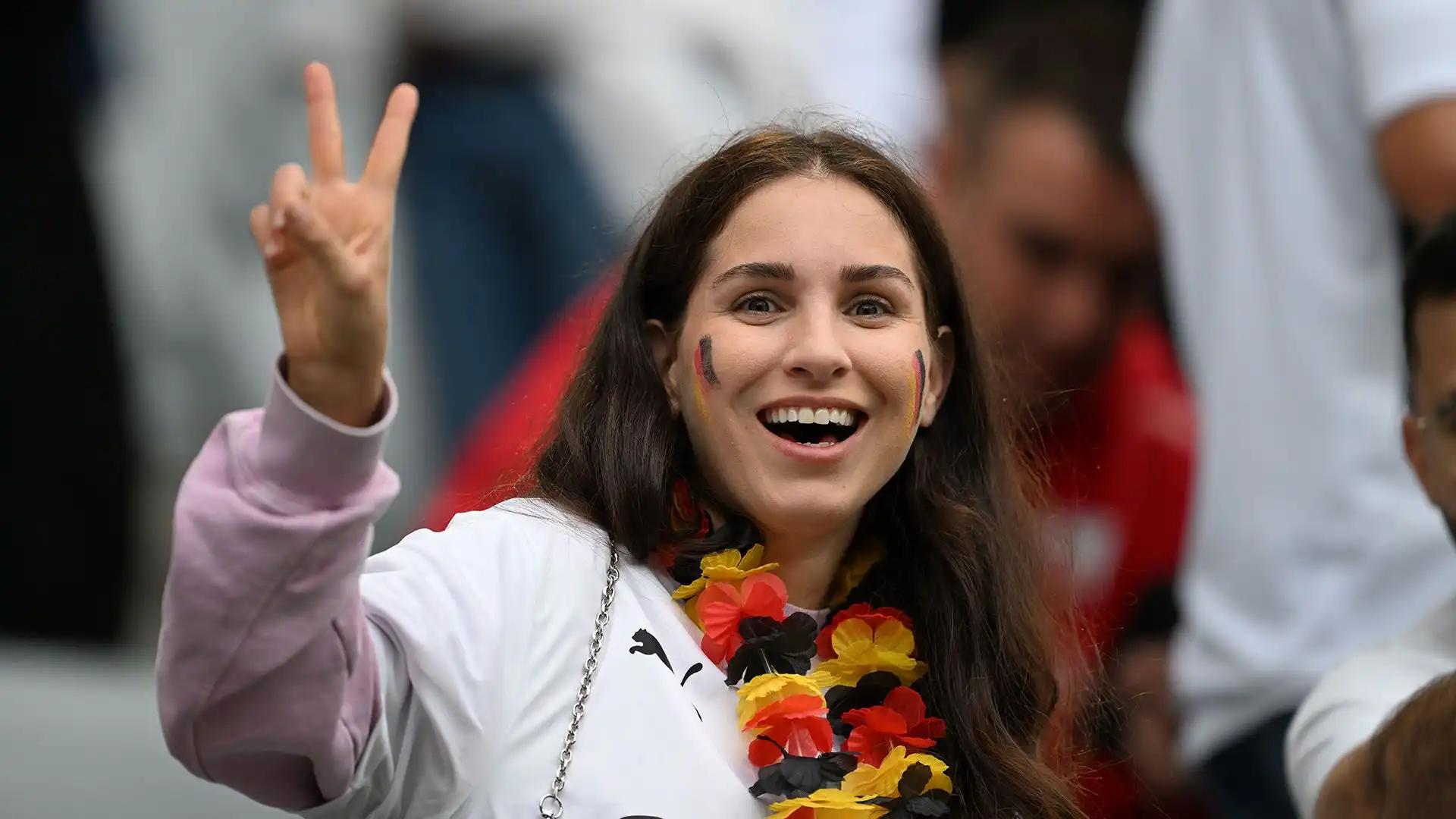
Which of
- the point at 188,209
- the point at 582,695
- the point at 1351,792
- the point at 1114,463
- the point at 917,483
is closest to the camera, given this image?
the point at 582,695

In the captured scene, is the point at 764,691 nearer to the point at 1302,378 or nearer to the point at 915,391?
the point at 915,391

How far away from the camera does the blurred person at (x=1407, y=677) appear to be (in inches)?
94.7

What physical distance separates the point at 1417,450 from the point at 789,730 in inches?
41.4

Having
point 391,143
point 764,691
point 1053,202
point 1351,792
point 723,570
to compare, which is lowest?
point 1351,792

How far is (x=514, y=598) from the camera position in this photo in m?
2.15

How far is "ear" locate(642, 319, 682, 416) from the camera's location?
8.36ft

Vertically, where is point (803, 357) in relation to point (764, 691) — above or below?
above

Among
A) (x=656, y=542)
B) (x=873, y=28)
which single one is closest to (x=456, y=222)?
(x=873, y=28)

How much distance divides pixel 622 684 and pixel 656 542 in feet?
0.81

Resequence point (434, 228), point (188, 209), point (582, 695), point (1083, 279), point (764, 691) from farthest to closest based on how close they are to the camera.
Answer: point (188, 209), point (434, 228), point (1083, 279), point (764, 691), point (582, 695)

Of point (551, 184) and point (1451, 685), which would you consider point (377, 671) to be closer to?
point (1451, 685)

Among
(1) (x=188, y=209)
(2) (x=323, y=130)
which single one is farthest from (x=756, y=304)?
(1) (x=188, y=209)

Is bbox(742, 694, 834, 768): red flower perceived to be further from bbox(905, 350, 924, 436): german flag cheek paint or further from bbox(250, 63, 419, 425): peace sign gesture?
bbox(250, 63, 419, 425): peace sign gesture

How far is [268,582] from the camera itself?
1.79m
